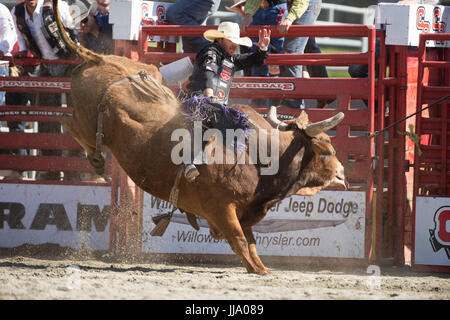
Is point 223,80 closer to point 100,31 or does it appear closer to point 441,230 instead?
point 100,31

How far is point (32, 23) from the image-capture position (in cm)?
725

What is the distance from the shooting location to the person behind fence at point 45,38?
7.11 metres

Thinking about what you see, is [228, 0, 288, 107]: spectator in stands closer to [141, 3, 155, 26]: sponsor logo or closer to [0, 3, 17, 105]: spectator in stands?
[141, 3, 155, 26]: sponsor logo

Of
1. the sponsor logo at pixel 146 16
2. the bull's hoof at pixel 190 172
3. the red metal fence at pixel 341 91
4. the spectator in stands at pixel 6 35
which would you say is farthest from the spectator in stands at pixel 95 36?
the bull's hoof at pixel 190 172

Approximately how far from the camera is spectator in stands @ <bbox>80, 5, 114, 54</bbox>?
7.46m

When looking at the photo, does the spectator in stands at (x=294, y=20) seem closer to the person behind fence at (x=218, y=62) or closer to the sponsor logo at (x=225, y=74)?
the person behind fence at (x=218, y=62)

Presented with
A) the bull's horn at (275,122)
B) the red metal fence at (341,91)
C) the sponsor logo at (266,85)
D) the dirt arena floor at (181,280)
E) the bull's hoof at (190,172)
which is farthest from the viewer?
the sponsor logo at (266,85)

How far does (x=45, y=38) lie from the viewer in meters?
7.16

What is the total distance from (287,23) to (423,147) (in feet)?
5.63

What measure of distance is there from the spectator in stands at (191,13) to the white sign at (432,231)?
9.29 feet

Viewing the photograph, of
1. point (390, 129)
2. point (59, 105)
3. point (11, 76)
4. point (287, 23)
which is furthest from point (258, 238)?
point (11, 76)

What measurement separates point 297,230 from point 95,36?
10.0 feet

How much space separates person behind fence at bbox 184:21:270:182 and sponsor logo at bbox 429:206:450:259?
2153 mm
